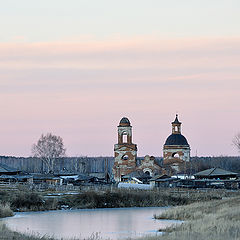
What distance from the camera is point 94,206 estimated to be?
61.1 m

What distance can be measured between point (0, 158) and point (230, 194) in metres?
108

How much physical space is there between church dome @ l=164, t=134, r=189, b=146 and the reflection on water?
4327cm

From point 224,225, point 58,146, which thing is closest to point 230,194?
point 224,225

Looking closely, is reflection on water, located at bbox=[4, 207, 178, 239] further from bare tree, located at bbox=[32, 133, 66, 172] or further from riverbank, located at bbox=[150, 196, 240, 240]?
bare tree, located at bbox=[32, 133, 66, 172]

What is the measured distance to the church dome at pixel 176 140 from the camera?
3969 inches

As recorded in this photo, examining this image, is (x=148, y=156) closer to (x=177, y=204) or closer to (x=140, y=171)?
(x=140, y=171)

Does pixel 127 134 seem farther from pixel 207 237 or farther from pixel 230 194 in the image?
pixel 207 237

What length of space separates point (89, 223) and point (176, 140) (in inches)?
2237

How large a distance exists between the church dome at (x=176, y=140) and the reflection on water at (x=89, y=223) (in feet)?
142

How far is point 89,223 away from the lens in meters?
45.2

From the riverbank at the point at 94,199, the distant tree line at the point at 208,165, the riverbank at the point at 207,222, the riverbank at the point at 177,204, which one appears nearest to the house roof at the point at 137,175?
the distant tree line at the point at 208,165

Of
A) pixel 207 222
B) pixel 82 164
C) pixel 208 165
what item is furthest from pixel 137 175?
pixel 207 222

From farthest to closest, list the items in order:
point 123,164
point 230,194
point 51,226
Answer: point 123,164, point 230,194, point 51,226

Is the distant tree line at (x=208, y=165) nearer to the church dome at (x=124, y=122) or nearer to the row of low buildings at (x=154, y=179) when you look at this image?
the row of low buildings at (x=154, y=179)
